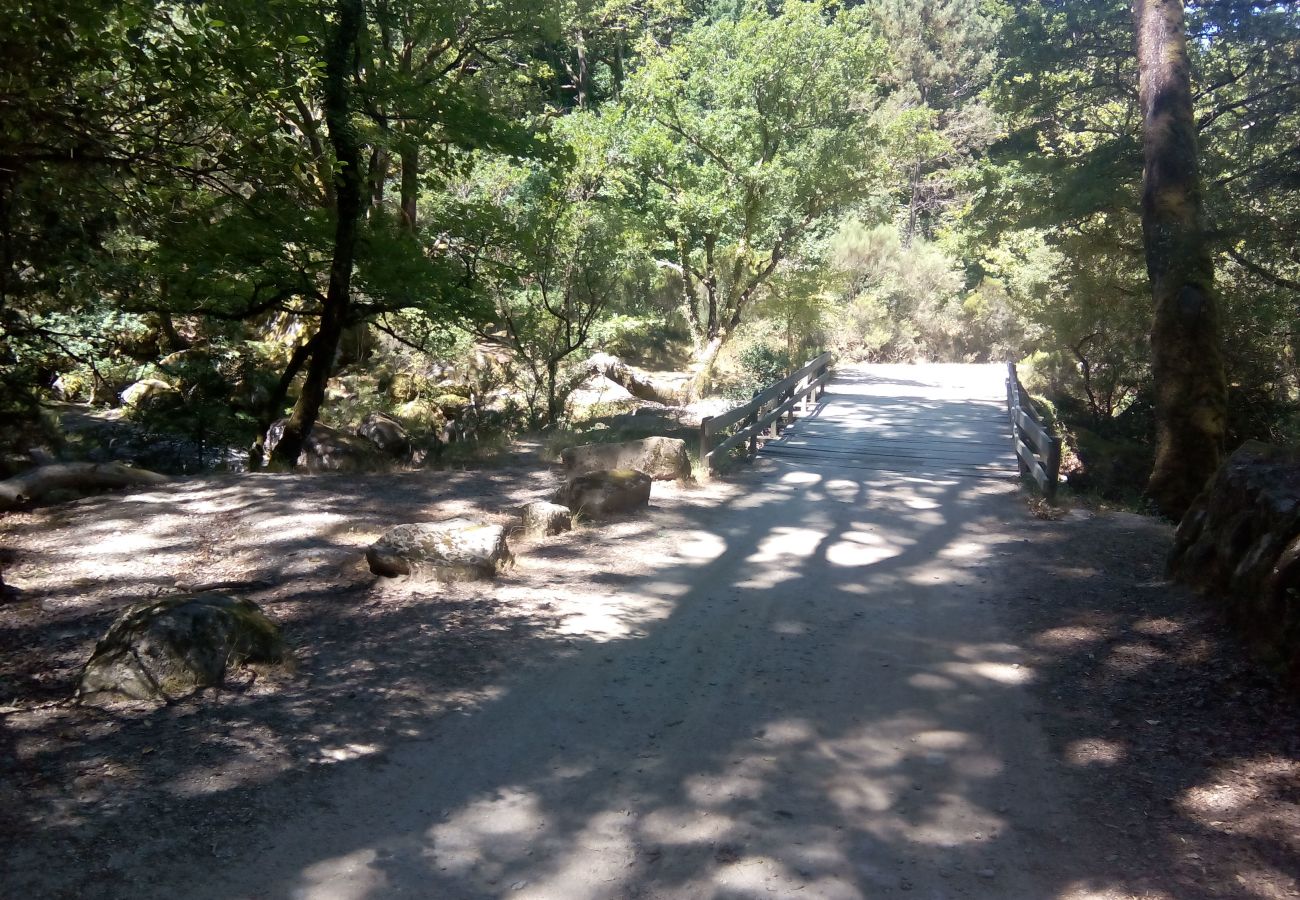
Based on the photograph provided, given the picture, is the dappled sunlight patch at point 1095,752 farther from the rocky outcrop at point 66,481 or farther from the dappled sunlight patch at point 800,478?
the rocky outcrop at point 66,481

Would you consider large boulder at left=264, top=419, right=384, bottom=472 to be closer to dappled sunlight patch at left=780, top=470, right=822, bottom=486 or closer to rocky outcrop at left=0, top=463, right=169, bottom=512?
rocky outcrop at left=0, top=463, right=169, bottom=512

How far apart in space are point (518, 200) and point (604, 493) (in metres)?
8.97

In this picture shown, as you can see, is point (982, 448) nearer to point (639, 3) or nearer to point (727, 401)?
point (727, 401)

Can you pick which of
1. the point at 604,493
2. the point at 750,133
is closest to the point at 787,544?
the point at 604,493

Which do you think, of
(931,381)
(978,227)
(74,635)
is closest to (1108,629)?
(74,635)

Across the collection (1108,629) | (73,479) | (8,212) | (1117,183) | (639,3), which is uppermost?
(639,3)

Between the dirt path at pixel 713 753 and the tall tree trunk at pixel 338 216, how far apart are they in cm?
514

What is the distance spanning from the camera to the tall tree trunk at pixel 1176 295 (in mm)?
11453

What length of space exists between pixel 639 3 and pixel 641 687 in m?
31.0

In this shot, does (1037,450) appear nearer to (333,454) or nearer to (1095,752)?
(1095,752)

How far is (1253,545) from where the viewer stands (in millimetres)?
6336

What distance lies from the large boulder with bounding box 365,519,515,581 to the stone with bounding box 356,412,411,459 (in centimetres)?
850

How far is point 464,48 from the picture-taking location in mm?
15797

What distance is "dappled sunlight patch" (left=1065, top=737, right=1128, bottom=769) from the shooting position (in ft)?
16.5
